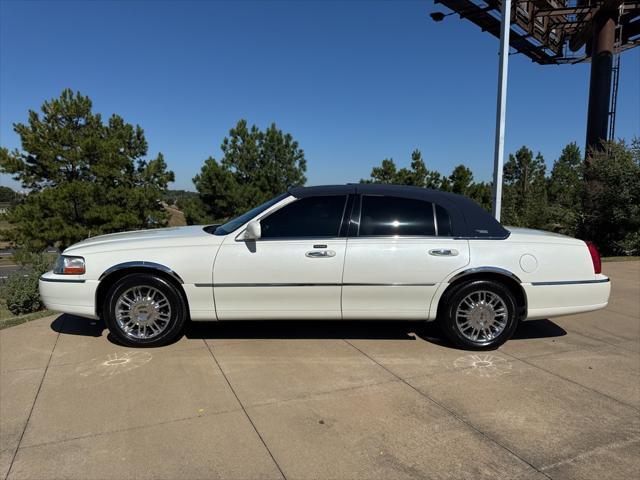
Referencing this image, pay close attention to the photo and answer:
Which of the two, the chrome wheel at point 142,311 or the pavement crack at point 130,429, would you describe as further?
the chrome wheel at point 142,311

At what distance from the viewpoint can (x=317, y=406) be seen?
3.18 m

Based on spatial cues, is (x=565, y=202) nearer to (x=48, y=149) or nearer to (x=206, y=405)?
(x=206, y=405)

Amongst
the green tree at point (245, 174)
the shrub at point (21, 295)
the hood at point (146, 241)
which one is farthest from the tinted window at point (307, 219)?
the green tree at point (245, 174)

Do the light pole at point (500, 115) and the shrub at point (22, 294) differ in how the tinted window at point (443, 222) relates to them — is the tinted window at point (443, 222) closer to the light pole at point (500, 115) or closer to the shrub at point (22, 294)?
the light pole at point (500, 115)

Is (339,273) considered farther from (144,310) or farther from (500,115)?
(500,115)

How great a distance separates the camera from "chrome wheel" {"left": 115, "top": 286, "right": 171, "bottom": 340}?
423 centimetres

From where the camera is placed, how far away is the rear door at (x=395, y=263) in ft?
13.6

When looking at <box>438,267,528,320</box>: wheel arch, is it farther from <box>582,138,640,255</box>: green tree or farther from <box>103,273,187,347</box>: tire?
<box>582,138,640,255</box>: green tree

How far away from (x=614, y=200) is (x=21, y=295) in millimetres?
15275

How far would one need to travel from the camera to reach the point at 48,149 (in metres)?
25.0

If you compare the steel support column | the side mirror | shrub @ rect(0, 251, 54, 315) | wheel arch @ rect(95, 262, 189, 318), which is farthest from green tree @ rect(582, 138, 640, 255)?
shrub @ rect(0, 251, 54, 315)

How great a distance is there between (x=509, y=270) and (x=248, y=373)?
2.61 metres

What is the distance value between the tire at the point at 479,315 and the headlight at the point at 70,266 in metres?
3.49

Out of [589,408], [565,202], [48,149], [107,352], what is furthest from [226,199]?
[589,408]
